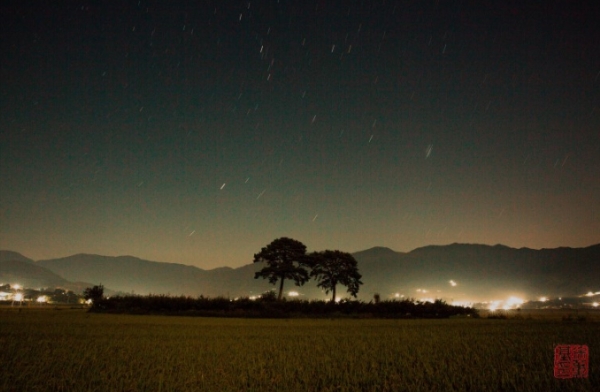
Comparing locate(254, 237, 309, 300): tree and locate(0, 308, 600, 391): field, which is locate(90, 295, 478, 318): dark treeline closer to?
locate(254, 237, 309, 300): tree

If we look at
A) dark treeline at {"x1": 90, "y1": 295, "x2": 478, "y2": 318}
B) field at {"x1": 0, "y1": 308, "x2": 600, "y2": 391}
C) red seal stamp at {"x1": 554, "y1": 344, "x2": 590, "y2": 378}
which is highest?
red seal stamp at {"x1": 554, "y1": 344, "x2": 590, "y2": 378}

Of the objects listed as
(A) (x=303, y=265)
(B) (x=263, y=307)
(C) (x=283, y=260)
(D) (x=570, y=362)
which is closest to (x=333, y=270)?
(A) (x=303, y=265)

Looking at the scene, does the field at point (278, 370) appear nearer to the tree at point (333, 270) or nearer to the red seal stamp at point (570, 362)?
the red seal stamp at point (570, 362)

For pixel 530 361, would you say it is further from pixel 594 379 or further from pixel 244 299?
pixel 244 299

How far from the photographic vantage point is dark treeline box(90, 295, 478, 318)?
Result: 43312 millimetres

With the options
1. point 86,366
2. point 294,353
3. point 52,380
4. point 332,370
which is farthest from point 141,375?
point 294,353

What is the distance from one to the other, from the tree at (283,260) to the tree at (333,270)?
185cm

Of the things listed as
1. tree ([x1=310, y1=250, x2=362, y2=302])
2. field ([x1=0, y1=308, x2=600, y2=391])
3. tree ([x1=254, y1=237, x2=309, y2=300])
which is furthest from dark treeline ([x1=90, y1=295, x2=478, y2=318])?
field ([x1=0, y1=308, x2=600, y2=391])

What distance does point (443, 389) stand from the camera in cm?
615

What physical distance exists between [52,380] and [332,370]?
4605mm

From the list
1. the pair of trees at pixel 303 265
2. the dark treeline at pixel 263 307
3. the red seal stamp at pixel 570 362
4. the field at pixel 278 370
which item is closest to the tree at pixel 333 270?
the pair of trees at pixel 303 265

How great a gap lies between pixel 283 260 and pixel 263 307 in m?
19.6

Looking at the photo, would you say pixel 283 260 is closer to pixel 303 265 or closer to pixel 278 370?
pixel 303 265

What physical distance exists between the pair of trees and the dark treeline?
49.4 ft
